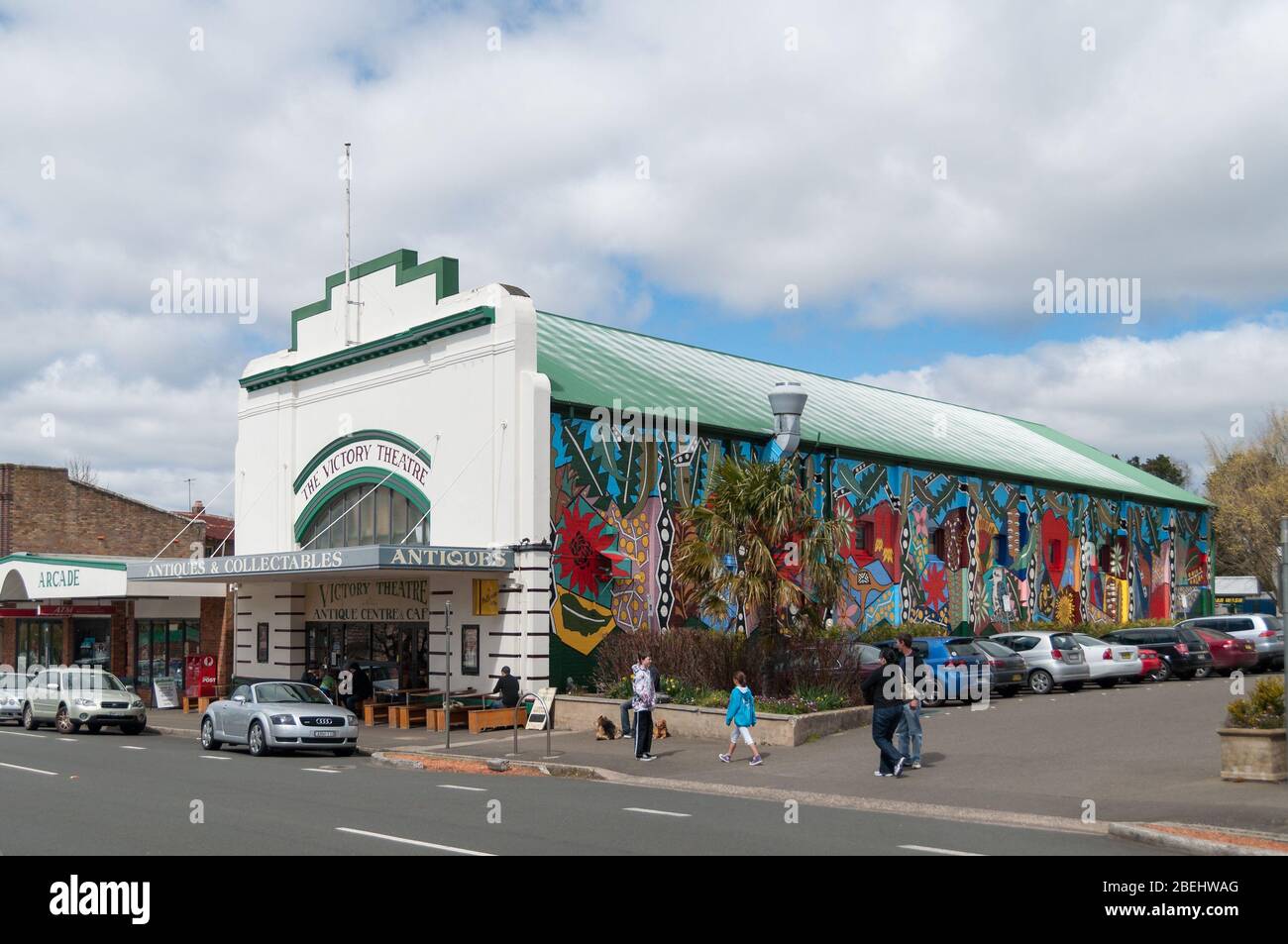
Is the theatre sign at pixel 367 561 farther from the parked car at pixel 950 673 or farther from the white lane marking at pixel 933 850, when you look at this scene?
the white lane marking at pixel 933 850

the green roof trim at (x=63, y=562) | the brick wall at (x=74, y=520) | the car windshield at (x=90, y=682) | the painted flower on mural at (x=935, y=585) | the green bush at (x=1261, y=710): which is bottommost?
the car windshield at (x=90, y=682)

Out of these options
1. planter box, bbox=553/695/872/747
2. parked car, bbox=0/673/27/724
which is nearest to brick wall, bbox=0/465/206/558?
parked car, bbox=0/673/27/724

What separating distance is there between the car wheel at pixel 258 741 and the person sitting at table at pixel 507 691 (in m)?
4.98

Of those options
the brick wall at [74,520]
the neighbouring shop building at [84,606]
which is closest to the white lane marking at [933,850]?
the neighbouring shop building at [84,606]

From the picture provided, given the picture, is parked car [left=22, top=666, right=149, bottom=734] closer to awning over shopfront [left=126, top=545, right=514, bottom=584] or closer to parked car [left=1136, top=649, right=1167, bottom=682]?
awning over shopfront [left=126, top=545, right=514, bottom=584]

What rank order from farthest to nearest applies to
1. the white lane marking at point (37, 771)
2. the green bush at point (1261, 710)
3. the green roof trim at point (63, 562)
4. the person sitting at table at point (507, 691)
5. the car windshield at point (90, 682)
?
the green roof trim at point (63, 562) < the car windshield at point (90, 682) < the person sitting at table at point (507, 691) < the white lane marking at point (37, 771) < the green bush at point (1261, 710)

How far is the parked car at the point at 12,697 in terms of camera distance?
1291 inches

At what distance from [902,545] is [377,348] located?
51.8ft

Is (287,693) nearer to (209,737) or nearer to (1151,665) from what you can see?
(209,737)

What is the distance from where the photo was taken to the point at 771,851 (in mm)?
11844

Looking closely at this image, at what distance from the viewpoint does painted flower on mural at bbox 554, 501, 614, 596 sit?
91.0ft
